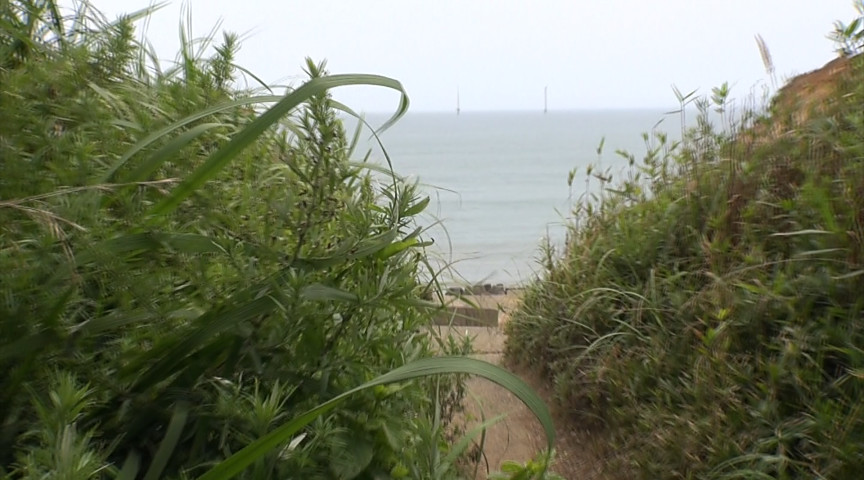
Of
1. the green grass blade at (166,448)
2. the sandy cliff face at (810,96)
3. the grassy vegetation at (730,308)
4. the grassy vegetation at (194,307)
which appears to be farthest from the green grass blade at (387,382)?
the sandy cliff face at (810,96)

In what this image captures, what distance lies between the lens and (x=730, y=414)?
7.79ft

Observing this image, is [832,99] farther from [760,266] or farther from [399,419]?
[399,419]

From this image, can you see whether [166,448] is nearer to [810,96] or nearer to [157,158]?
[157,158]

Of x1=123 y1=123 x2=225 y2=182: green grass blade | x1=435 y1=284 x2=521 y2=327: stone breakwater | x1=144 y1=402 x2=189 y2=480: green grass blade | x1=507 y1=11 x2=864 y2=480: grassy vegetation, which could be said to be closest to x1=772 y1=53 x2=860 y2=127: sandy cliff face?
x1=507 y1=11 x2=864 y2=480: grassy vegetation

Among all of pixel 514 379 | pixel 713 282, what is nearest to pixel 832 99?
pixel 713 282

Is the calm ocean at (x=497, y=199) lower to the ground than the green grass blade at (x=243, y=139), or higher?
lower

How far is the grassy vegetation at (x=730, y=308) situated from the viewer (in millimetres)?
2285

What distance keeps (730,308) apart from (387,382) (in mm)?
1762

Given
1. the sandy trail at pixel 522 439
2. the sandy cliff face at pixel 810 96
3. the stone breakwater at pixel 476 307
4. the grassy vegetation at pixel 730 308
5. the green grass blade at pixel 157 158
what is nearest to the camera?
the green grass blade at pixel 157 158

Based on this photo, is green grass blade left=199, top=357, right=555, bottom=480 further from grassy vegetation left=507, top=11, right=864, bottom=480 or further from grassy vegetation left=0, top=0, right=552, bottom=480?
grassy vegetation left=507, top=11, right=864, bottom=480

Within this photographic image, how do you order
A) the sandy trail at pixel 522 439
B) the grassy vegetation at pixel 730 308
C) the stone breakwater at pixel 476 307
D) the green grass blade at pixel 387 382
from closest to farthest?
the green grass blade at pixel 387 382
the stone breakwater at pixel 476 307
the grassy vegetation at pixel 730 308
the sandy trail at pixel 522 439

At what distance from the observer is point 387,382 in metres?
1.19

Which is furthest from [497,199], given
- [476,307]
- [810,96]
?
[476,307]

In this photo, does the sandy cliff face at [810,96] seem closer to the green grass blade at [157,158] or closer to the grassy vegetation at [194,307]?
the grassy vegetation at [194,307]
